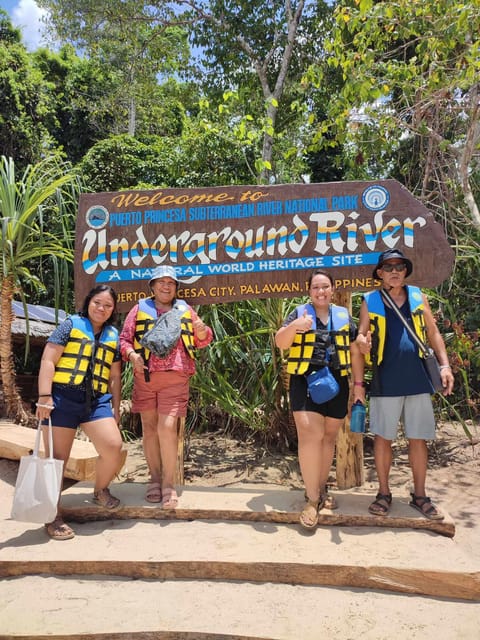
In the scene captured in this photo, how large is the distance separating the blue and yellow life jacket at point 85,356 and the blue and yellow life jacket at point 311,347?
111 cm

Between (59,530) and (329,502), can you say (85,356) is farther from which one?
(329,502)

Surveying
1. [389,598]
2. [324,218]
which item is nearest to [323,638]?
[389,598]

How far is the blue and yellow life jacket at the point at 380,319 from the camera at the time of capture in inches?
123

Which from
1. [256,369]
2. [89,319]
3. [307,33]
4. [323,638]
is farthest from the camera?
[307,33]

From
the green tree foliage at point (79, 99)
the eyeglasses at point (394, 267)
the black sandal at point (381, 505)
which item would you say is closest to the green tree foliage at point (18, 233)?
the eyeglasses at point (394, 267)

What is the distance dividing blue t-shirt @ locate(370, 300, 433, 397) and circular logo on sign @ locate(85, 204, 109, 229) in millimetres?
2251

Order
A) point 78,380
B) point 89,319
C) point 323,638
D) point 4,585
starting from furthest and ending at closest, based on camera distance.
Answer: point 89,319
point 78,380
point 4,585
point 323,638

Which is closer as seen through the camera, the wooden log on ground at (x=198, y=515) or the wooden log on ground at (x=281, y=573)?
the wooden log on ground at (x=281, y=573)

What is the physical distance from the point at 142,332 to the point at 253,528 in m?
1.41

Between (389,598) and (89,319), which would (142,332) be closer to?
(89,319)

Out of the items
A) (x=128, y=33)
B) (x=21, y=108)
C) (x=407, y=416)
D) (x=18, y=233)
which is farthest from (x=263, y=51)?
(x=407, y=416)

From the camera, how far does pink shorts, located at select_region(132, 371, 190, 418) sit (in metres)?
3.30

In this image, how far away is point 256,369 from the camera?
200 inches

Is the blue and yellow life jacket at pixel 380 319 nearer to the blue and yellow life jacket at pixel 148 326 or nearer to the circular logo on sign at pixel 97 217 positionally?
the blue and yellow life jacket at pixel 148 326
